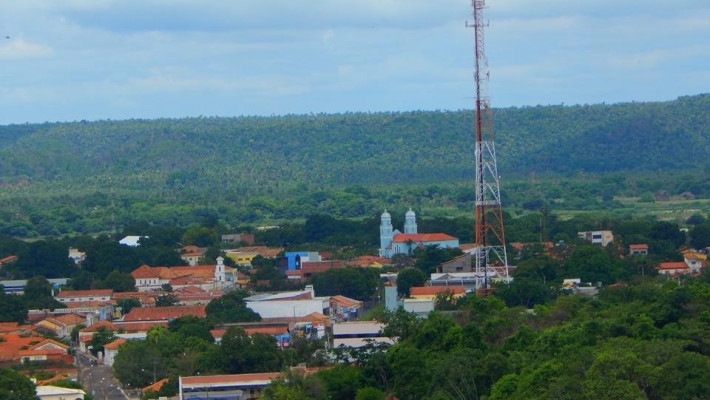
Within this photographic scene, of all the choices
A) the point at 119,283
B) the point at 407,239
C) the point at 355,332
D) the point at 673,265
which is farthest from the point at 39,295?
the point at 673,265

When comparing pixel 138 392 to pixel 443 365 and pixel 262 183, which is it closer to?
pixel 443 365

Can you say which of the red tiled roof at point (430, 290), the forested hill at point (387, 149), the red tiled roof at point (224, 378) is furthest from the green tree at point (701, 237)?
the forested hill at point (387, 149)

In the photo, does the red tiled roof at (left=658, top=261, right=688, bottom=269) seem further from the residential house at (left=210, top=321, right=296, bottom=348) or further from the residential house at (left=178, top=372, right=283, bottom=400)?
the residential house at (left=178, top=372, right=283, bottom=400)

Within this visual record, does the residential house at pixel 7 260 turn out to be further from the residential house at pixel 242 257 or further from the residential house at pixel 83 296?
the residential house at pixel 83 296

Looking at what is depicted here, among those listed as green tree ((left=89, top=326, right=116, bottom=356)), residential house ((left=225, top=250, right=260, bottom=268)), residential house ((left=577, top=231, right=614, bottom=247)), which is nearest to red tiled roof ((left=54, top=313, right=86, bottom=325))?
green tree ((left=89, top=326, right=116, bottom=356))

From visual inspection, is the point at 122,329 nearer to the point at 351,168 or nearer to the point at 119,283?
the point at 119,283
